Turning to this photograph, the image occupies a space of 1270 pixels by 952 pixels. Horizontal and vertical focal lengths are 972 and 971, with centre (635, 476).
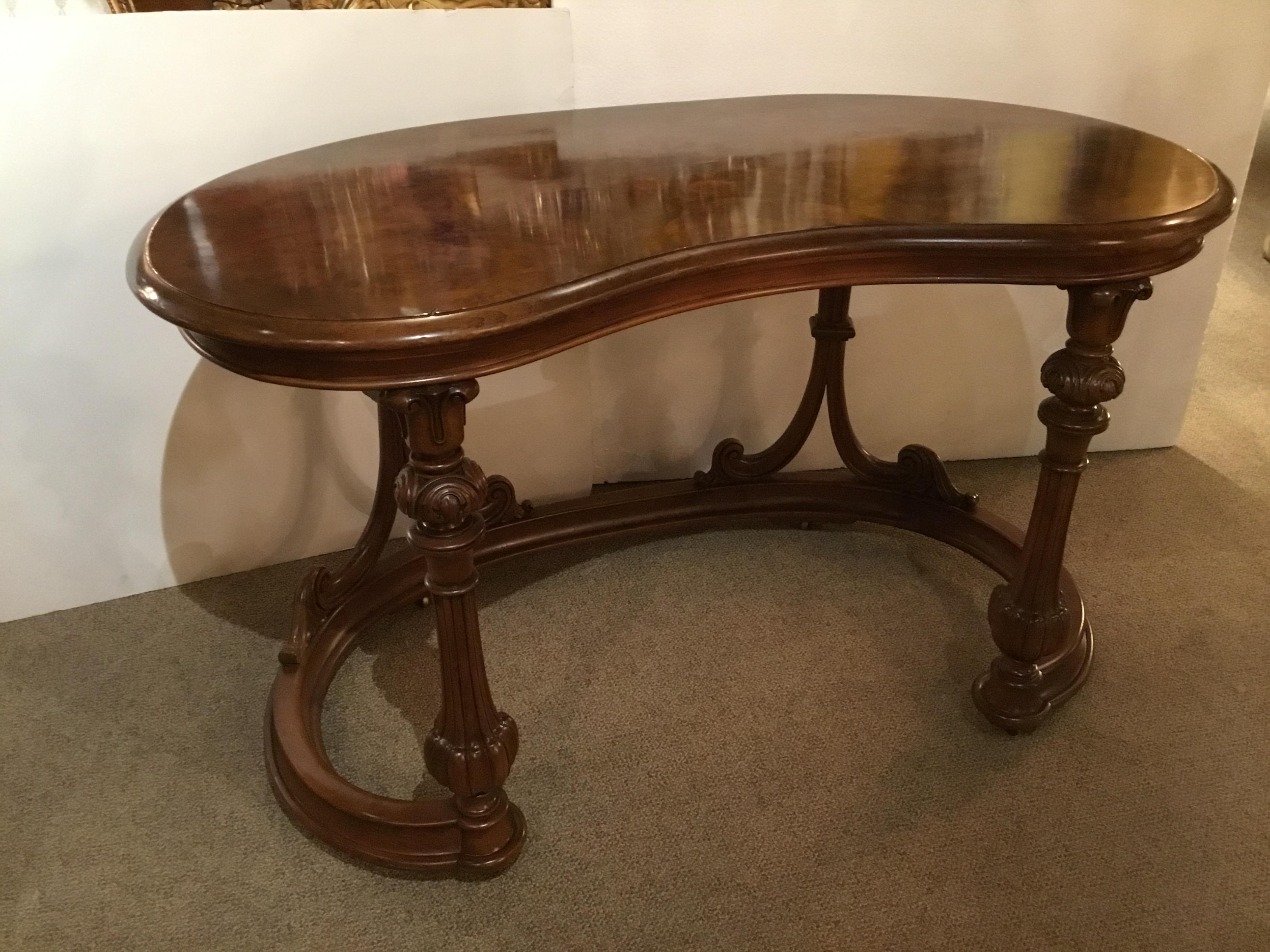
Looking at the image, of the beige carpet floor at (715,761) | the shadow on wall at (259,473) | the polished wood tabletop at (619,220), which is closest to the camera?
the polished wood tabletop at (619,220)

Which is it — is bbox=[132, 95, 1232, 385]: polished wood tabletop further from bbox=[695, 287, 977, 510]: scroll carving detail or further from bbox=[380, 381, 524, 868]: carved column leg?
bbox=[695, 287, 977, 510]: scroll carving detail

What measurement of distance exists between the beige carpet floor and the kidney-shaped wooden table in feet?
0.25

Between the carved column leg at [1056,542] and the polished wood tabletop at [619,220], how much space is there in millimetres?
91

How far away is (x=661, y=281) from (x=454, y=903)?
2.58 ft

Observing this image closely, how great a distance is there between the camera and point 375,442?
177 centimetres

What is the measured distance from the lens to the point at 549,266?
929 millimetres

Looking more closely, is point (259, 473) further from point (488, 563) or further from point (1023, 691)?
point (1023, 691)

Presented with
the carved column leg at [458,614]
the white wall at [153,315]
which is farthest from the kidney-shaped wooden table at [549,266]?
the white wall at [153,315]

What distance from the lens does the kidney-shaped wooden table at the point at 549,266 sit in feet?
2.91

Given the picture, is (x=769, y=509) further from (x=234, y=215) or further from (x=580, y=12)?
(x=234, y=215)

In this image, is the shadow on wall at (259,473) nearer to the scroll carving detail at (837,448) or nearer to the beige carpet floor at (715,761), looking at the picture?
the beige carpet floor at (715,761)

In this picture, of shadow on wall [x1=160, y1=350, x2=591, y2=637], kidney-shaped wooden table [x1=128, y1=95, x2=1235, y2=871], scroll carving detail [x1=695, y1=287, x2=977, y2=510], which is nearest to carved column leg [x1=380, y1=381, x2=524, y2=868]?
kidney-shaped wooden table [x1=128, y1=95, x2=1235, y2=871]

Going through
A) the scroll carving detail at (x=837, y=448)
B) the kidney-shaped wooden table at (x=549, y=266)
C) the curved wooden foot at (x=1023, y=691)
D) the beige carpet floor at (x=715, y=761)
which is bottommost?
the beige carpet floor at (x=715, y=761)

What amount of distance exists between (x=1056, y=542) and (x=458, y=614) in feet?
2.71
